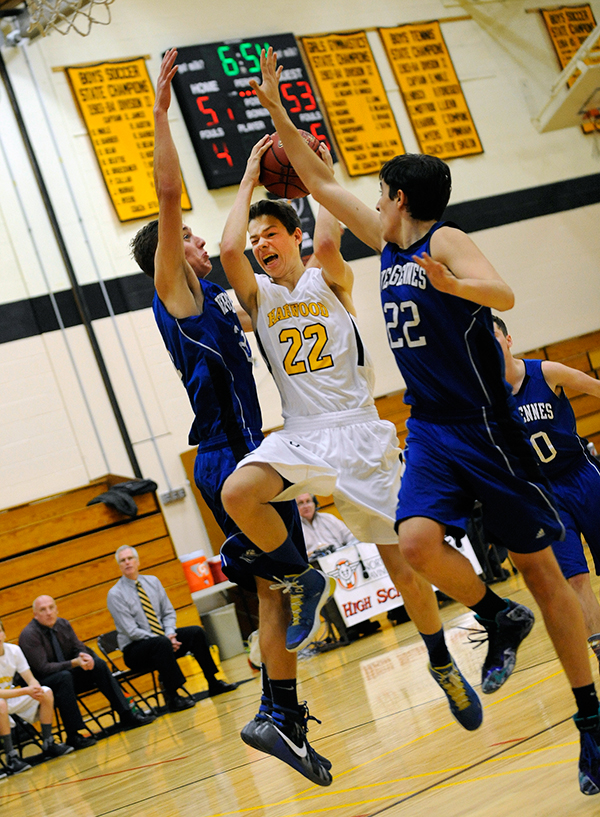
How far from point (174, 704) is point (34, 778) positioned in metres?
1.54

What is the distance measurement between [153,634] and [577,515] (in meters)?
5.33

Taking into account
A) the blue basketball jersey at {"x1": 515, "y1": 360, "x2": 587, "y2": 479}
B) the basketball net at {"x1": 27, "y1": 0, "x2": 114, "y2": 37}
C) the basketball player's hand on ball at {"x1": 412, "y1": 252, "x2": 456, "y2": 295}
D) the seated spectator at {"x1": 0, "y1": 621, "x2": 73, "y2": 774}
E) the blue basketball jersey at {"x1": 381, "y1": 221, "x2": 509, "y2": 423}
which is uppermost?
the basketball net at {"x1": 27, "y1": 0, "x2": 114, "y2": 37}

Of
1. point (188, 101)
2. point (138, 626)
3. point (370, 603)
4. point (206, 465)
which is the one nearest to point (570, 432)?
point (206, 465)

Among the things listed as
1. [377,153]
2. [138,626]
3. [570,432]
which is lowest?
[138,626]

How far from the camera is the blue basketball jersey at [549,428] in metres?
4.14

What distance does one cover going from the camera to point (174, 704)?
26.0ft

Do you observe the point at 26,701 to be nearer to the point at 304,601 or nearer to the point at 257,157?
the point at 304,601

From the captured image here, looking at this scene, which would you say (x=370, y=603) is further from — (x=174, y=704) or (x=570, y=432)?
(x=570, y=432)

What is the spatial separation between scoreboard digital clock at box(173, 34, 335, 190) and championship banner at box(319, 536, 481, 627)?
215 inches

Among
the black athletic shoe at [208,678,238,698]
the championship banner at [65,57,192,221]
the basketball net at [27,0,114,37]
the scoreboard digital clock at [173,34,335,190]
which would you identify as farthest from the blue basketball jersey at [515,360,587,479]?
the scoreboard digital clock at [173,34,335,190]

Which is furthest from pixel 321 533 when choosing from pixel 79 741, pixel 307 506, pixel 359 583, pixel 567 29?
pixel 567 29

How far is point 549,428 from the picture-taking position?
4.16 meters

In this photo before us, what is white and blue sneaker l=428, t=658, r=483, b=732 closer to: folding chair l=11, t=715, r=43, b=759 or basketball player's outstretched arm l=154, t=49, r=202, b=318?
basketball player's outstretched arm l=154, t=49, r=202, b=318

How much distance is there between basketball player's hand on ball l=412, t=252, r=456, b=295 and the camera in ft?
9.04
